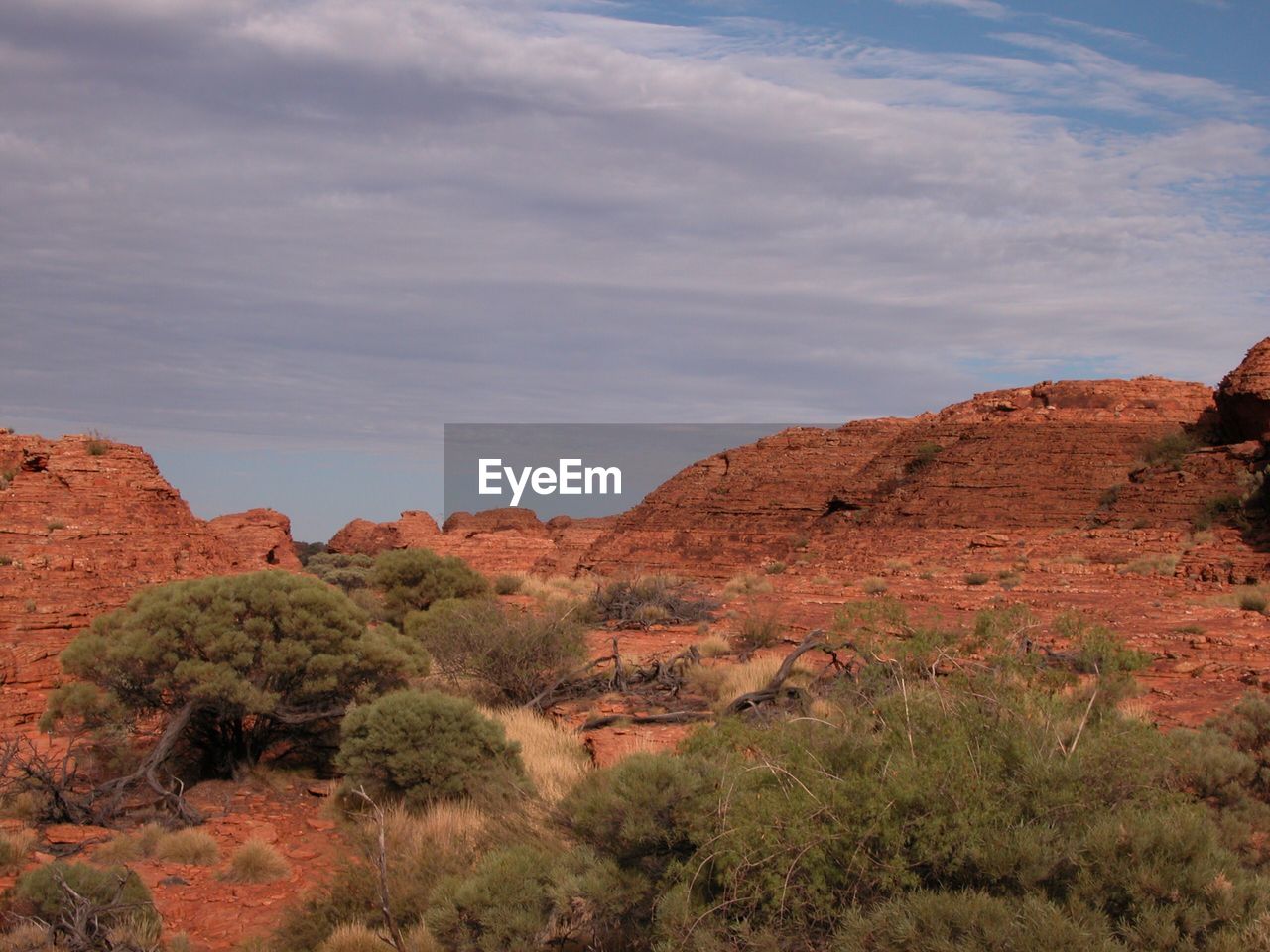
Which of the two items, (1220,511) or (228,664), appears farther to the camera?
(1220,511)

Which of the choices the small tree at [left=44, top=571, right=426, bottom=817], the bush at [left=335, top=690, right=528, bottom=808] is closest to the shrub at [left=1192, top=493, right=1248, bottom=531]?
the small tree at [left=44, top=571, right=426, bottom=817]

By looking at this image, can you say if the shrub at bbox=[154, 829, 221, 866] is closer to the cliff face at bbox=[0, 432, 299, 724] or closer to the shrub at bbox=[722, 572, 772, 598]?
the cliff face at bbox=[0, 432, 299, 724]

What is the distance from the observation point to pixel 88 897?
23.8 ft

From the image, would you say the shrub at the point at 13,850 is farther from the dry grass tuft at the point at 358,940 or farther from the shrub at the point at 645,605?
the shrub at the point at 645,605

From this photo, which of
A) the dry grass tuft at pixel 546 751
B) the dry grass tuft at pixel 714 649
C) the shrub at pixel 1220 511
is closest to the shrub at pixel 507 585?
the dry grass tuft at pixel 714 649

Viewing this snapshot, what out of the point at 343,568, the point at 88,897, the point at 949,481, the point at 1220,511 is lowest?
the point at 343,568

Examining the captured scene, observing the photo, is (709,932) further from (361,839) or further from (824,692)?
(824,692)

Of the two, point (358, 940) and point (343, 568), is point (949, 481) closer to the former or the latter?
point (343, 568)

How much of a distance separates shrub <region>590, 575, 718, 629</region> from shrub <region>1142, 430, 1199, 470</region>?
17.6 metres

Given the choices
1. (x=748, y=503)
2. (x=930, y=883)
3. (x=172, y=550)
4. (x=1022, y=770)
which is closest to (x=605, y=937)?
(x=930, y=883)

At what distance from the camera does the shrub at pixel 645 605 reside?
20188mm

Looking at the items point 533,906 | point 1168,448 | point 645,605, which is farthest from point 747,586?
point 533,906

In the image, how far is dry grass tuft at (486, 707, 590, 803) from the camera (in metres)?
Answer: 8.11

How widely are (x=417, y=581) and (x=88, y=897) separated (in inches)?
633
